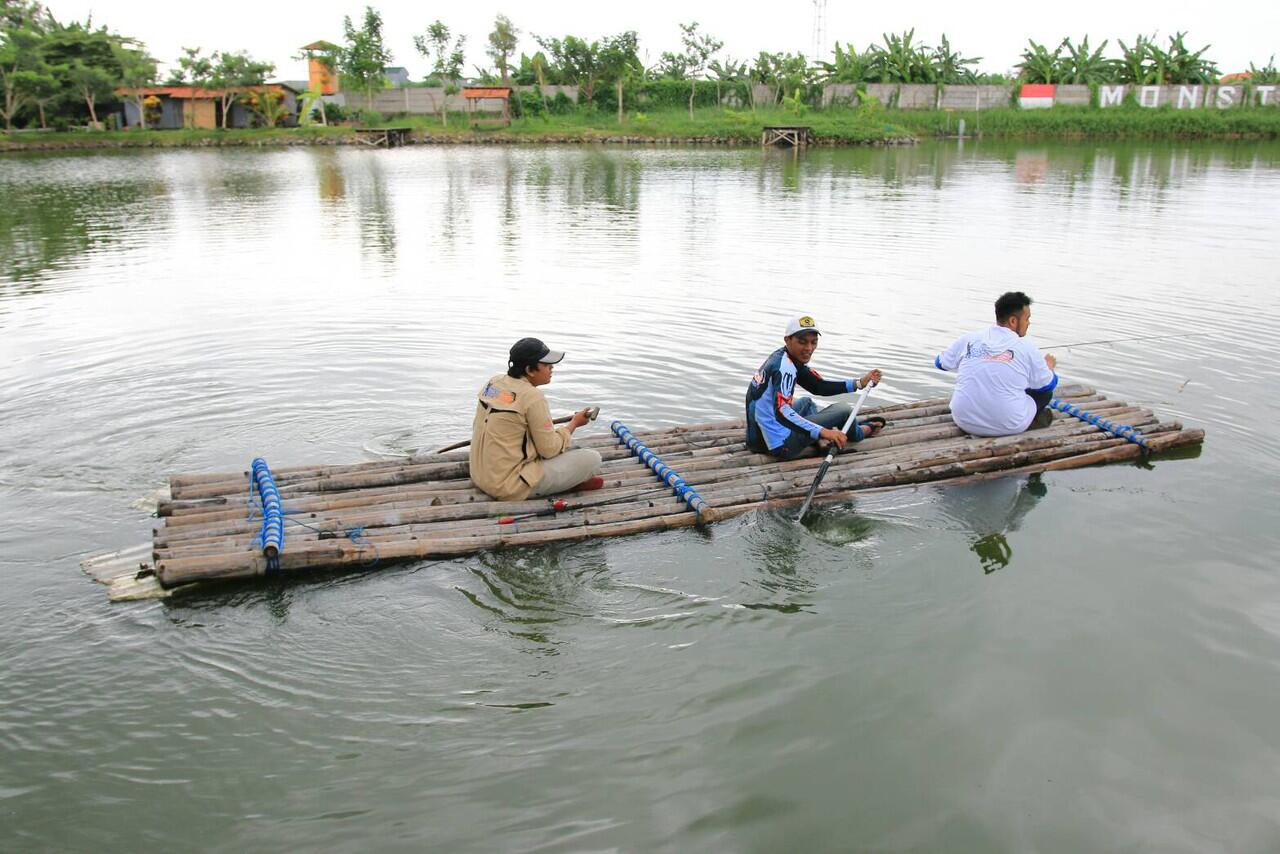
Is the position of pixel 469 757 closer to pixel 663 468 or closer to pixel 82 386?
pixel 663 468

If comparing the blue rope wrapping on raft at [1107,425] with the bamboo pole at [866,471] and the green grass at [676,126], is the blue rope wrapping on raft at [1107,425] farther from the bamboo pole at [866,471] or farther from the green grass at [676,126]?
the green grass at [676,126]

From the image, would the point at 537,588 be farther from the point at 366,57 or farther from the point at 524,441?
the point at 366,57

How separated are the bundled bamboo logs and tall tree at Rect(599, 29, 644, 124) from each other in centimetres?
5635

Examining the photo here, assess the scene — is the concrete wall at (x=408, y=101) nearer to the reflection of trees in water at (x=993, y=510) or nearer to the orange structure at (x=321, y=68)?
the orange structure at (x=321, y=68)

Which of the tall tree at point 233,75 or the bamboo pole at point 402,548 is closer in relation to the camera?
the bamboo pole at point 402,548

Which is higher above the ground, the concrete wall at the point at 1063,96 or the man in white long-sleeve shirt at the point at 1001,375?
the concrete wall at the point at 1063,96

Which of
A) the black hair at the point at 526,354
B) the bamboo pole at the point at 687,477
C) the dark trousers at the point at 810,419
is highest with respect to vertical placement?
the black hair at the point at 526,354

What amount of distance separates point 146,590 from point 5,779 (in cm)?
159

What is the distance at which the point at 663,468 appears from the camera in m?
7.20

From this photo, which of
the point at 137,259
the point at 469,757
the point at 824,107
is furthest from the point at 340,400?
the point at 824,107

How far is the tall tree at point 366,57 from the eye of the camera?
61.4 meters

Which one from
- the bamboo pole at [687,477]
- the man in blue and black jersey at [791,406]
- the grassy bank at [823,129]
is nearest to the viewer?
the bamboo pole at [687,477]

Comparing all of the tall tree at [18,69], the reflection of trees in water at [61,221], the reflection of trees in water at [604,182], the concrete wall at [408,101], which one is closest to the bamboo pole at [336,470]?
the reflection of trees in water at [61,221]

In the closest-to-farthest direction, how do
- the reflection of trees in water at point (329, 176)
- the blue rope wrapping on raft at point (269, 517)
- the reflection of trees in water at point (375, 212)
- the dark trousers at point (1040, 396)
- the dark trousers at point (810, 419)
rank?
the blue rope wrapping on raft at point (269, 517), the dark trousers at point (810, 419), the dark trousers at point (1040, 396), the reflection of trees in water at point (375, 212), the reflection of trees in water at point (329, 176)
